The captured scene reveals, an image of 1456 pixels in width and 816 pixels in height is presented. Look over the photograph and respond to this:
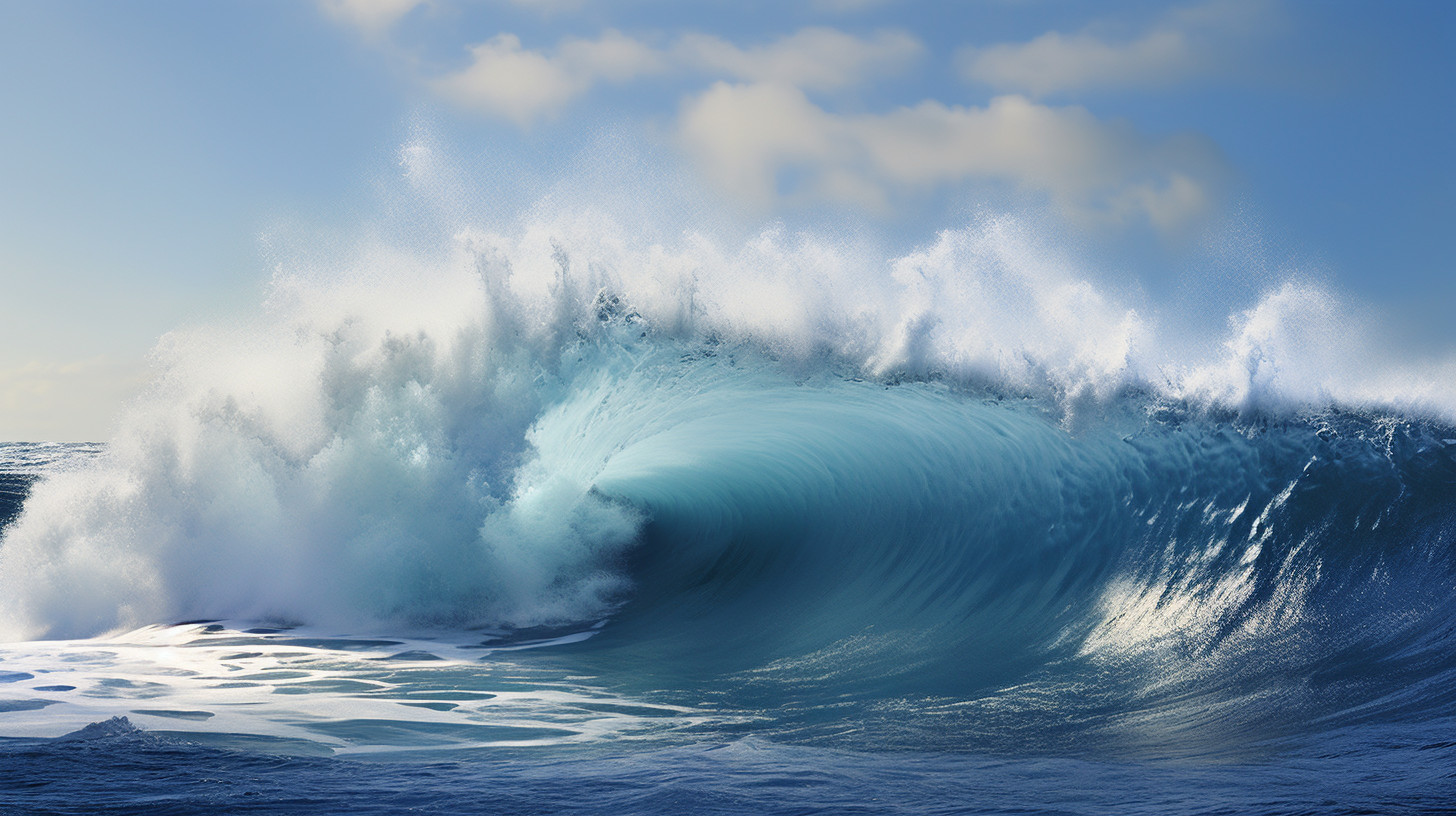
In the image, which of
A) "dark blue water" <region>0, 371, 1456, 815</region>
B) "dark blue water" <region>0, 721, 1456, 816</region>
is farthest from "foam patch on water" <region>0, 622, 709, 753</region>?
"dark blue water" <region>0, 721, 1456, 816</region>

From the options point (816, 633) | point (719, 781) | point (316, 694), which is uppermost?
point (316, 694)

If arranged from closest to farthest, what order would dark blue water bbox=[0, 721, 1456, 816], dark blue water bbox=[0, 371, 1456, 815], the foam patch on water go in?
dark blue water bbox=[0, 721, 1456, 816]
dark blue water bbox=[0, 371, 1456, 815]
the foam patch on water

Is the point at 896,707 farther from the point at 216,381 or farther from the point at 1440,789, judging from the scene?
the point at 216,381

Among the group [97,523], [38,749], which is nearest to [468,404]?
[97,523]

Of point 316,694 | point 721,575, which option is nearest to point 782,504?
point 721,575

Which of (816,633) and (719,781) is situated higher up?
(816,633)

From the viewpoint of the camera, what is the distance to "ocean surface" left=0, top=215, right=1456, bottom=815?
13.2 feet

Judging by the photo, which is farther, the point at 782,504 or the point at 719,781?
the point at 782,504

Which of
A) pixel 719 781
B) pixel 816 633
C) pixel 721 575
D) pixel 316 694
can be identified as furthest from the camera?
pixel 721 575

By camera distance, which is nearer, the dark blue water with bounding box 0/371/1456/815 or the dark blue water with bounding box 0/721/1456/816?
the dark blue water with bounding box 0/721/1456/816

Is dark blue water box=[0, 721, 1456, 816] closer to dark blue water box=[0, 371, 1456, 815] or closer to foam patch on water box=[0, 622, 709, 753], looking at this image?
dark blue water box=[0, 371, 1456, 815]

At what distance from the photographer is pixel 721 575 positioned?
1023 cm

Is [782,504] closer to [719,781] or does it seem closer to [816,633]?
[816,633]

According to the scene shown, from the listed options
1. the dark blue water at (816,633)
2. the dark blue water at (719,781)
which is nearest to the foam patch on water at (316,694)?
the dark blue water at (816,633)
